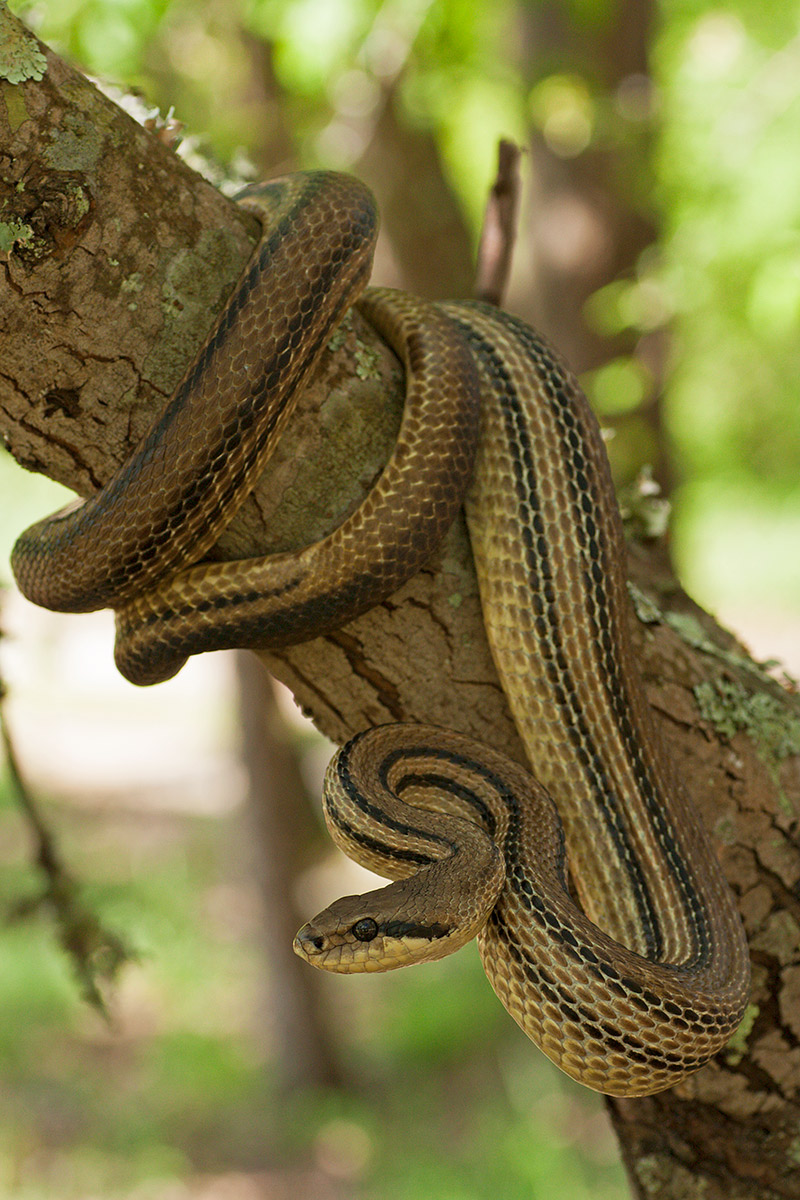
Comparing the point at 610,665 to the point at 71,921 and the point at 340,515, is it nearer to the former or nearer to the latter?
the point at 340,515

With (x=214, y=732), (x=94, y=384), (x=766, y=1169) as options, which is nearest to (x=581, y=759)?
(x=766, y=1169)

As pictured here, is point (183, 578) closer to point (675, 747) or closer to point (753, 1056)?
point (675, 747)

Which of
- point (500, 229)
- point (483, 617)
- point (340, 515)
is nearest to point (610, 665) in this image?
point (483, 617)

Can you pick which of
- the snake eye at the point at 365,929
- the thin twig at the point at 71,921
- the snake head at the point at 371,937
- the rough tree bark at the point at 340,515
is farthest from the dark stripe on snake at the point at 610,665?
the thin twig at the point at 71,921

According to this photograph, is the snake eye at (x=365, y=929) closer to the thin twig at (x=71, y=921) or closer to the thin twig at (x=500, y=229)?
the thin twig at (x=71, y=921)

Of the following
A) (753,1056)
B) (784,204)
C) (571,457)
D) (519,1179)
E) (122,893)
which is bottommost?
(122,893)

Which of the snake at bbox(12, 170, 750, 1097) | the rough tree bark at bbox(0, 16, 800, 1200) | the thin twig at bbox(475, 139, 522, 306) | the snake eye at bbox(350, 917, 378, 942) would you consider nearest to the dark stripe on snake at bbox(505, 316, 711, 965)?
the snake at bbox(12, 170, 750, 1097)

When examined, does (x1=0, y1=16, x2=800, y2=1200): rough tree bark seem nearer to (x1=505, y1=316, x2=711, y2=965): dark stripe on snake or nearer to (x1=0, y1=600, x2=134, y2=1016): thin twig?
(x1=505, y1=316, x2=711, y2=965): dark stripe on snake

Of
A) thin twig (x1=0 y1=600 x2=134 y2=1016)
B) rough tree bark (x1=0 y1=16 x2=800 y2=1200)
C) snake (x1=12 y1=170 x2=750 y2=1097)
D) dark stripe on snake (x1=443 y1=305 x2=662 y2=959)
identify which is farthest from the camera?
thin twig (x1=0 y1=600 x2=134 y2=1016)
